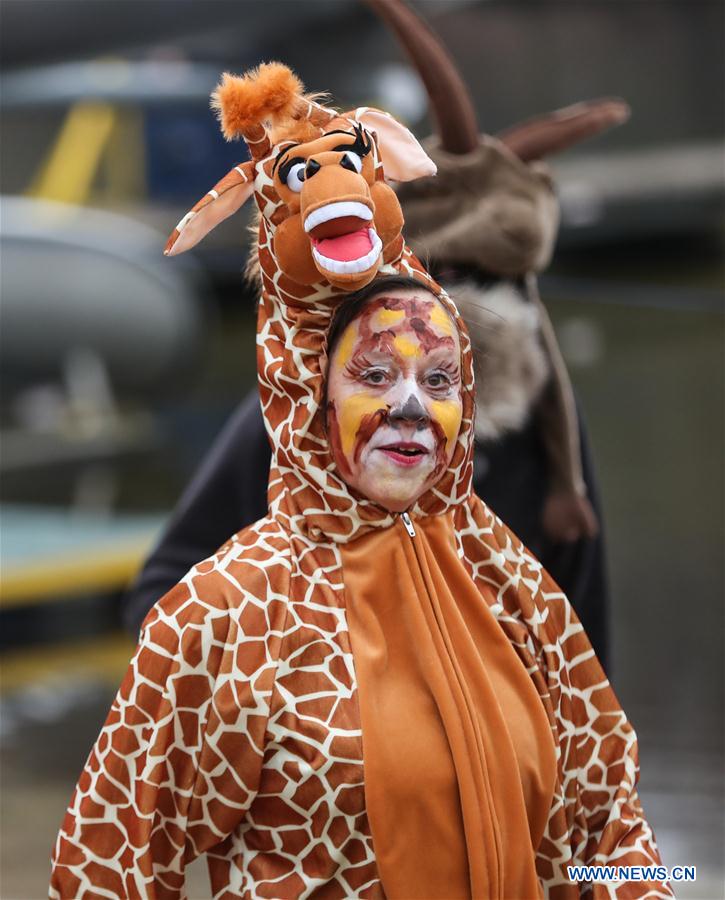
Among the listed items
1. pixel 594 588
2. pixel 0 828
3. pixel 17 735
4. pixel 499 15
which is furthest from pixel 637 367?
pixel 594 588

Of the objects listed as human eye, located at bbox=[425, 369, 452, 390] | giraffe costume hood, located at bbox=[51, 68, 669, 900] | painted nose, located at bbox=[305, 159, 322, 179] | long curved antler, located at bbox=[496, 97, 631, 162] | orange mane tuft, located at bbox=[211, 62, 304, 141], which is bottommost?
giraffe costume hood, located at bbox=[51, 68, 669, 900]

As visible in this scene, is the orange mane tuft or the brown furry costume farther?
the brown furry costume

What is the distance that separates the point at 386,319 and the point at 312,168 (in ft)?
0.69

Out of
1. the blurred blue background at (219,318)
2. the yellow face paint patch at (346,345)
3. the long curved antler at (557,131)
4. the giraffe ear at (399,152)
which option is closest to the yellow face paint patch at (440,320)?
the yellow face paint patch at (346,345)

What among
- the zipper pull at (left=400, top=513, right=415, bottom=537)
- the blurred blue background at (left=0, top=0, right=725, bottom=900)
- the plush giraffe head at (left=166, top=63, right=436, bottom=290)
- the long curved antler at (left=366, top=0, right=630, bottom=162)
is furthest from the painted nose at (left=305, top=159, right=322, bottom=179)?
the blurred blue background at (left=0, top=0, right=725, bottom=900)

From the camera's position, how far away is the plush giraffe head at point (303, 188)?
6.21 feet

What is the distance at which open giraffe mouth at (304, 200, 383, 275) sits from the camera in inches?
73.8

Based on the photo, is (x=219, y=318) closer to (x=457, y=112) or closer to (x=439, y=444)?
(x=457, y=112)

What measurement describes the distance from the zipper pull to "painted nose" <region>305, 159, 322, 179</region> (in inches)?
17.9

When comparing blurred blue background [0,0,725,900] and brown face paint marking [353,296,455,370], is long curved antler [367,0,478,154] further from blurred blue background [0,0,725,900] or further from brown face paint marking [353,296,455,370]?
blurred blue background [0,0,725,900]

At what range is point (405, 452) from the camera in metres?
1.94

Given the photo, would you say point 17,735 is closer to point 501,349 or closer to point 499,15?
point 501,349

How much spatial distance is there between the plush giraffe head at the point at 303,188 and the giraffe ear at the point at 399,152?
66 millimetres

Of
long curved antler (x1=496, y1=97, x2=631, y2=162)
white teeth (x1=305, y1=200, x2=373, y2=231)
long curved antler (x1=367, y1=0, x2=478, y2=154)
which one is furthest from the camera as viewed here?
long curved antler (x1=496, y1=97, x2=631, y2=162)
